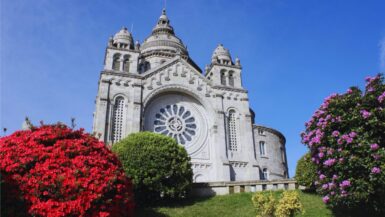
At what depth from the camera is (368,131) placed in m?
16.2

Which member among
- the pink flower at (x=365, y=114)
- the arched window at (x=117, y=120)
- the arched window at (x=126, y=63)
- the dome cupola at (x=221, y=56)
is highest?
the dome cupola at (x=221, y=56)

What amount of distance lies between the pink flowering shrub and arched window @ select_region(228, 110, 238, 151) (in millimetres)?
17752

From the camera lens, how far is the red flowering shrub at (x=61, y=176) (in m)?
12.2

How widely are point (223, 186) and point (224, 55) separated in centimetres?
2026

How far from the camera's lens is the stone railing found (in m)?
24.7

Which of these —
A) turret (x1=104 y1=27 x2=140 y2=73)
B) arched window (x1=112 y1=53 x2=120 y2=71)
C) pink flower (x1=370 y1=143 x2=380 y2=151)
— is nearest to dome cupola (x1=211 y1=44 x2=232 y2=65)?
turret (x1=104 y1=27 x2=140 y2=73)

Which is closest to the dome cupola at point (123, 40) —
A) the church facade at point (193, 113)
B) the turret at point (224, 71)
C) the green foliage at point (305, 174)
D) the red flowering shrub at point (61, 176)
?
the church facade at point (193, 113)

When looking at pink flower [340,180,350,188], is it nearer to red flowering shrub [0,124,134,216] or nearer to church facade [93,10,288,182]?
red flowering shrub [0,124,134,216]

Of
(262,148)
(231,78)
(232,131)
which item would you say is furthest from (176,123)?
(262,148)

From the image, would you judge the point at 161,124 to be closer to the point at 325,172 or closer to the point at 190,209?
the point at 190,209

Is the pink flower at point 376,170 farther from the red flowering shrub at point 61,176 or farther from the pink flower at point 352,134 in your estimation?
the red flowering shrub at point 61,176

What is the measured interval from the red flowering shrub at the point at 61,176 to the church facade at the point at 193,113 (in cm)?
1686

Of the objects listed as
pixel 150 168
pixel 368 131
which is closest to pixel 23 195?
pixel 150 168

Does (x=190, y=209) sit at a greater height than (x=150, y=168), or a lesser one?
lesser
